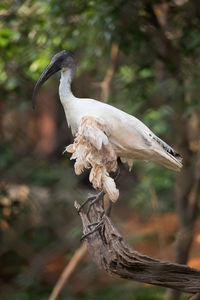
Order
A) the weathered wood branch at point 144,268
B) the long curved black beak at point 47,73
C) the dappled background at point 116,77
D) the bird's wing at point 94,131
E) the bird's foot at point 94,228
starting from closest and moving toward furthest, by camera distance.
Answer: the weathered wood branch at point 144,268, the bird's wing at point 94,131, the bird's foot at point 94,228, the long curved black beak at point 47,73, the dappled background at point 116,77

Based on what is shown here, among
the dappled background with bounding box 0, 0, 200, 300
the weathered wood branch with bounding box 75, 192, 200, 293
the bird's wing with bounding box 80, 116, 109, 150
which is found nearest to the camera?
the weathered wood branch with bounding box 75, 192, 200, 293

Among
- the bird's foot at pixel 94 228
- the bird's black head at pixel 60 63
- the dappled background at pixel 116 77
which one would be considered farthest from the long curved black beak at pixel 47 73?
the bird's foot at pixel 94 228

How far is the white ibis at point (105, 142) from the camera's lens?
253 cm

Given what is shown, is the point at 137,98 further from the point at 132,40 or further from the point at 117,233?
the point at 117,233

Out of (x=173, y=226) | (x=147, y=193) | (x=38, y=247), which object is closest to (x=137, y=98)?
(x=147, y=193)

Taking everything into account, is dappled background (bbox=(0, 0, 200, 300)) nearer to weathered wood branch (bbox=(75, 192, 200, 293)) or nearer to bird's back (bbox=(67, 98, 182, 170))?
bird's back (bbox=(67, 98, 182, 170))

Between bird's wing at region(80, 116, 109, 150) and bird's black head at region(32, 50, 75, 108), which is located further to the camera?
bird's black head at region(32, 50, 75, 108)

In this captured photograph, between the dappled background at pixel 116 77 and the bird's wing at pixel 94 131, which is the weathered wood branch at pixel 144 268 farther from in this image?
the dappled background at pixel 116 77

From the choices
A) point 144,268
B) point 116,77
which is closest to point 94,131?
point 144,268

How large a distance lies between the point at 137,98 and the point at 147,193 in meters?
1.31

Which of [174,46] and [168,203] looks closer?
[174,46]

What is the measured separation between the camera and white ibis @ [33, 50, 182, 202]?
99.7 inches

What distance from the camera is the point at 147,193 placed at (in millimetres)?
5238

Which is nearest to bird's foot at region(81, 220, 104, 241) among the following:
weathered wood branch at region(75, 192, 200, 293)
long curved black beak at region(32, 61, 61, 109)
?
weathered wood branch at region(75, 192, 200, 293)
